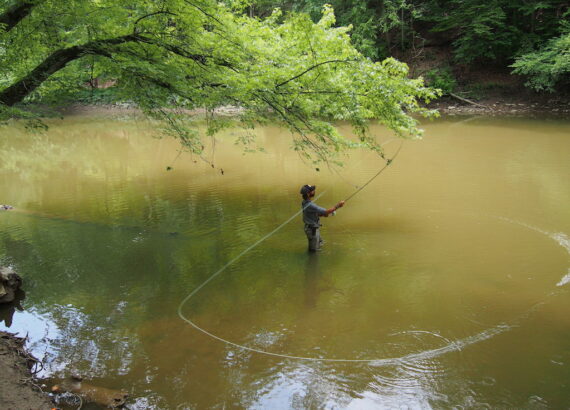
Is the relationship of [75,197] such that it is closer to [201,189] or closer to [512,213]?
[201,189]

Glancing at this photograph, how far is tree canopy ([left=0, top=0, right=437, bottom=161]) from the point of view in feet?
20.4

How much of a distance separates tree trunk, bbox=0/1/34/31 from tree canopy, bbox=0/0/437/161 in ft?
0.04

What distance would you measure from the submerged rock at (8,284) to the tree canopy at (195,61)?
8.04 ft

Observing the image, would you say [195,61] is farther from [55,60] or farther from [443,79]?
[443,79]

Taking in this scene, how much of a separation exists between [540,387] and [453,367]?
0.85 meters

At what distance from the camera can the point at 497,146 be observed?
17.2 meters

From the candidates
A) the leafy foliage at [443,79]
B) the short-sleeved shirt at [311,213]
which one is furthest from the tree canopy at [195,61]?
the leafy foliage at [443,79]

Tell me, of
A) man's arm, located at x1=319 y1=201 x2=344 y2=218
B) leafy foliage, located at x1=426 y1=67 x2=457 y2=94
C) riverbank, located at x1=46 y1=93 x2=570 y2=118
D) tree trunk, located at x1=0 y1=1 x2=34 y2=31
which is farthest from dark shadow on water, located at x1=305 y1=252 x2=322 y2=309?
leafy foliage, located at x1=426 y1=67 x2=457 y2=94

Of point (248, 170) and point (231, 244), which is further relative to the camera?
point (248, 170)

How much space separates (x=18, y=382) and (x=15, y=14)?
15.1 feet

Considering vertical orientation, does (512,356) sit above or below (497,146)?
below

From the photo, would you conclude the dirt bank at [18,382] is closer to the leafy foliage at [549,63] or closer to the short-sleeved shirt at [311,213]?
the short-sleeved shirt at [311,213]

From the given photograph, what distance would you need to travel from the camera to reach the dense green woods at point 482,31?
74.8 ft

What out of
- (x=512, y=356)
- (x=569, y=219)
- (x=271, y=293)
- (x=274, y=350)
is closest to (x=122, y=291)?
(x=271, y=293)
